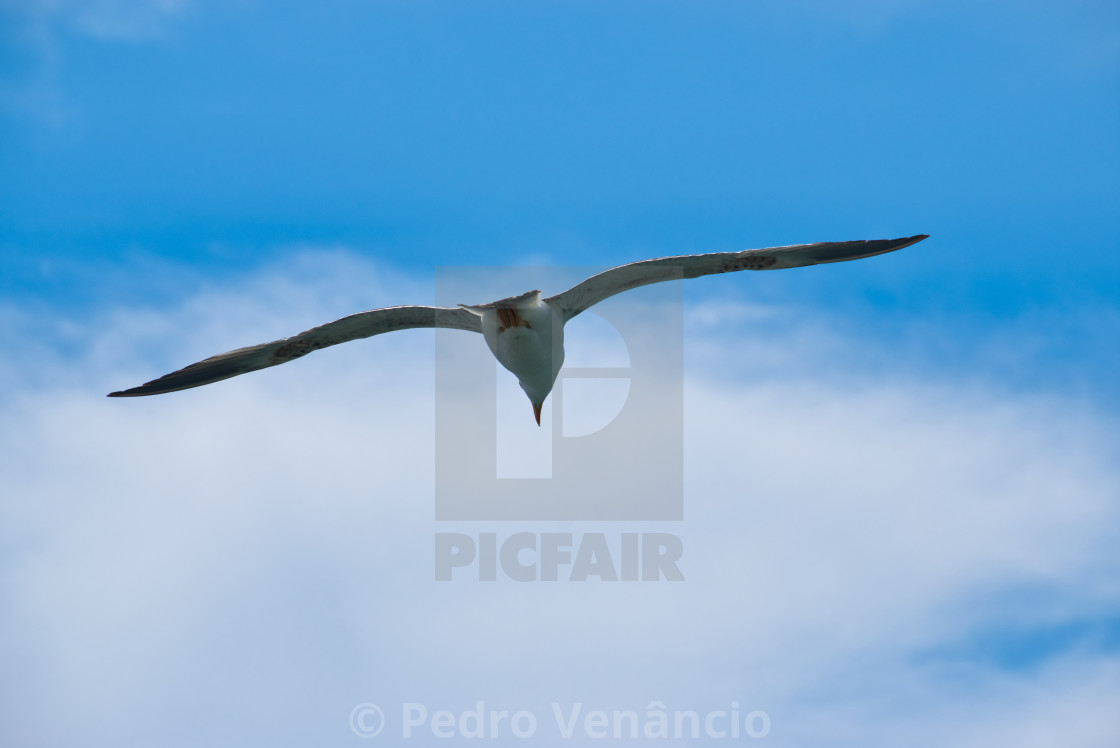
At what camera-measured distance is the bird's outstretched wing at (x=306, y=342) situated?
15.5m

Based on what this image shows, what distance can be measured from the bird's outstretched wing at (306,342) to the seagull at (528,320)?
0.05 feet

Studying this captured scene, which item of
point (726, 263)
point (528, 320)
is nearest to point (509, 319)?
point (528, 320)

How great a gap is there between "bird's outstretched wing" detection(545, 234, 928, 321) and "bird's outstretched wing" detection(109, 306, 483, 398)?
1.79 m

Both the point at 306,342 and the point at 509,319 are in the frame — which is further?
the point at 306,342

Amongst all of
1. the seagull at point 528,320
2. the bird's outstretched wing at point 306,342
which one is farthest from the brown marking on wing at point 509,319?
the bird's outstretched wing at point 306,342

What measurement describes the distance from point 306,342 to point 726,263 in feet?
21.0

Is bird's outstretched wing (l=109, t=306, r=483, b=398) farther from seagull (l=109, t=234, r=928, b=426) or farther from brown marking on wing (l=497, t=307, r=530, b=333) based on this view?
brown marking on wing (l=497, t=307, r=530, b=333)

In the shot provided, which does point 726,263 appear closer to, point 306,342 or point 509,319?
point 509,319

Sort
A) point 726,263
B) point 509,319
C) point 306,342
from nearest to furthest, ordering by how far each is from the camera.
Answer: point 726,263 → point 509,319 → point 306,342

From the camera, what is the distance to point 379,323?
15.7 metres

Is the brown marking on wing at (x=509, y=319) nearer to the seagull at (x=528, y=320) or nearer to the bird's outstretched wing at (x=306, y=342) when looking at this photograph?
the seagull at (x=528, y=320)


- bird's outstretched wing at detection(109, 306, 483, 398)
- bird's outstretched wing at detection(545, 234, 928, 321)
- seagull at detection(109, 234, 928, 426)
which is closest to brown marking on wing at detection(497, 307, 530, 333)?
seagull at detection(109, 234, 928, 426)

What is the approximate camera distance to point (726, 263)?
47.2 feet

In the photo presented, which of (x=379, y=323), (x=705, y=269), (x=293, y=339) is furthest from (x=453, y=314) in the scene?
(x=705, y=269)
